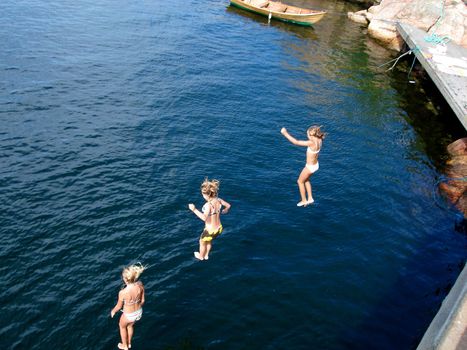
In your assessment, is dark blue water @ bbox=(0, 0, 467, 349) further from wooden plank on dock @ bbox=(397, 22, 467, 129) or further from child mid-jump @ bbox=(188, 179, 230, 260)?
child mid-jump @ bbox=(188, 179, 230, 260)

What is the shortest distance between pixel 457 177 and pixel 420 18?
91.4 feet

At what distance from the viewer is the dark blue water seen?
54.9 feet

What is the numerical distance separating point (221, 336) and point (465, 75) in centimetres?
2914

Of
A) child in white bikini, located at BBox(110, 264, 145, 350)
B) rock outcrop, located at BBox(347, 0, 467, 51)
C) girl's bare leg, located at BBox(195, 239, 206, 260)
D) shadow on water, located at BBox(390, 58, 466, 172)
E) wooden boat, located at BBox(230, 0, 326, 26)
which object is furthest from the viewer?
wooden boat, located at BBox(230, 0, 326, 26)

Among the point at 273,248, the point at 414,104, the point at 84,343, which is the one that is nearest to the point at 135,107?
the point at 273,248

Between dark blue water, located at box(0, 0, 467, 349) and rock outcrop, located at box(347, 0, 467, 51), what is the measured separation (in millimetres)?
9452

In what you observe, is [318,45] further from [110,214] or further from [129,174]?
[110,214]

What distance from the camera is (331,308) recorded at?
1755cm

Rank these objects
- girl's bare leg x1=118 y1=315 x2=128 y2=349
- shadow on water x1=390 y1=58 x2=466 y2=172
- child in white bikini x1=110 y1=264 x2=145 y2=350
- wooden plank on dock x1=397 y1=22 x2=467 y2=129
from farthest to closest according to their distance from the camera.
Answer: shadow on water x1=390 y1=58 x2=466 y2=172, wooden plank on dock x1=397 y1=22 x2=467 y2=129, girl's bare leg x1=118 y1=315 x2=128 y2=349, child in white bikini x1=110 y1=264 x2=145 y2=350

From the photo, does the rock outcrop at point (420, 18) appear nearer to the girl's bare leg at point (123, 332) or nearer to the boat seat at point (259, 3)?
the boat seat at point (259, 3)

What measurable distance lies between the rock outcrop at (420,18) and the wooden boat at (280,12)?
7.13 meters

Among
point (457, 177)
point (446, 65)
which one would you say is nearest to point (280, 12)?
point (446, 65)

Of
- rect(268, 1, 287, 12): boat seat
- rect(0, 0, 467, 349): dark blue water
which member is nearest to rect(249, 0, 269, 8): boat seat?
rect(268, 1, 287, 12): boat seat

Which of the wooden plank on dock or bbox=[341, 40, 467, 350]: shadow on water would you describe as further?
the wooden plank on dock
